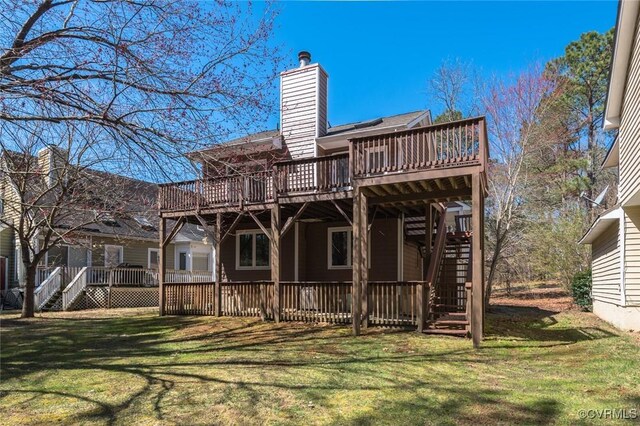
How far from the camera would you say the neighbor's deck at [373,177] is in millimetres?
9375

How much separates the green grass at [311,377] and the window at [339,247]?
4.30 m

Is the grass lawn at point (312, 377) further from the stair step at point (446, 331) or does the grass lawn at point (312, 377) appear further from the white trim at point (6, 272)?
the white trim at point (6, 272)

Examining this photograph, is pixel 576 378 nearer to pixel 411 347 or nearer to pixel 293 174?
pixel 411 347

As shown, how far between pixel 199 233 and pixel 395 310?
17603mm

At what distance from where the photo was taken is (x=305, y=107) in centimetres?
1598

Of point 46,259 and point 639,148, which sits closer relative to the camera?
point 639,148

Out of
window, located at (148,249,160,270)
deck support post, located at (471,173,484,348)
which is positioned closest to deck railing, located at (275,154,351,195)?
deck support post, located at (471,173,484,348)

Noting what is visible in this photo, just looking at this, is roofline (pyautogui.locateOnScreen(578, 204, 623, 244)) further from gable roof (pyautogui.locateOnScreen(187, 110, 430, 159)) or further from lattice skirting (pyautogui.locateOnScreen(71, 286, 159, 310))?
lattice skirting (pyautogui.locateOnScreen(71, 286, 159, 310))

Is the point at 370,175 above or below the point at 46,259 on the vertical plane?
above

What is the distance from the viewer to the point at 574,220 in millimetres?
22047

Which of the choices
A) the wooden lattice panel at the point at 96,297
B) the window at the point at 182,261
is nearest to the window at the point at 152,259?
the window at the point at 182,261

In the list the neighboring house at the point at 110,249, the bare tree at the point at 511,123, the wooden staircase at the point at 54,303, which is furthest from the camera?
the bare tree at the point at 511,123

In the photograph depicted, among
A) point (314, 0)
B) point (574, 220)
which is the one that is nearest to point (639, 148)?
point (314, 0)

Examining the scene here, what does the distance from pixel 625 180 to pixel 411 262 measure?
6872mm
